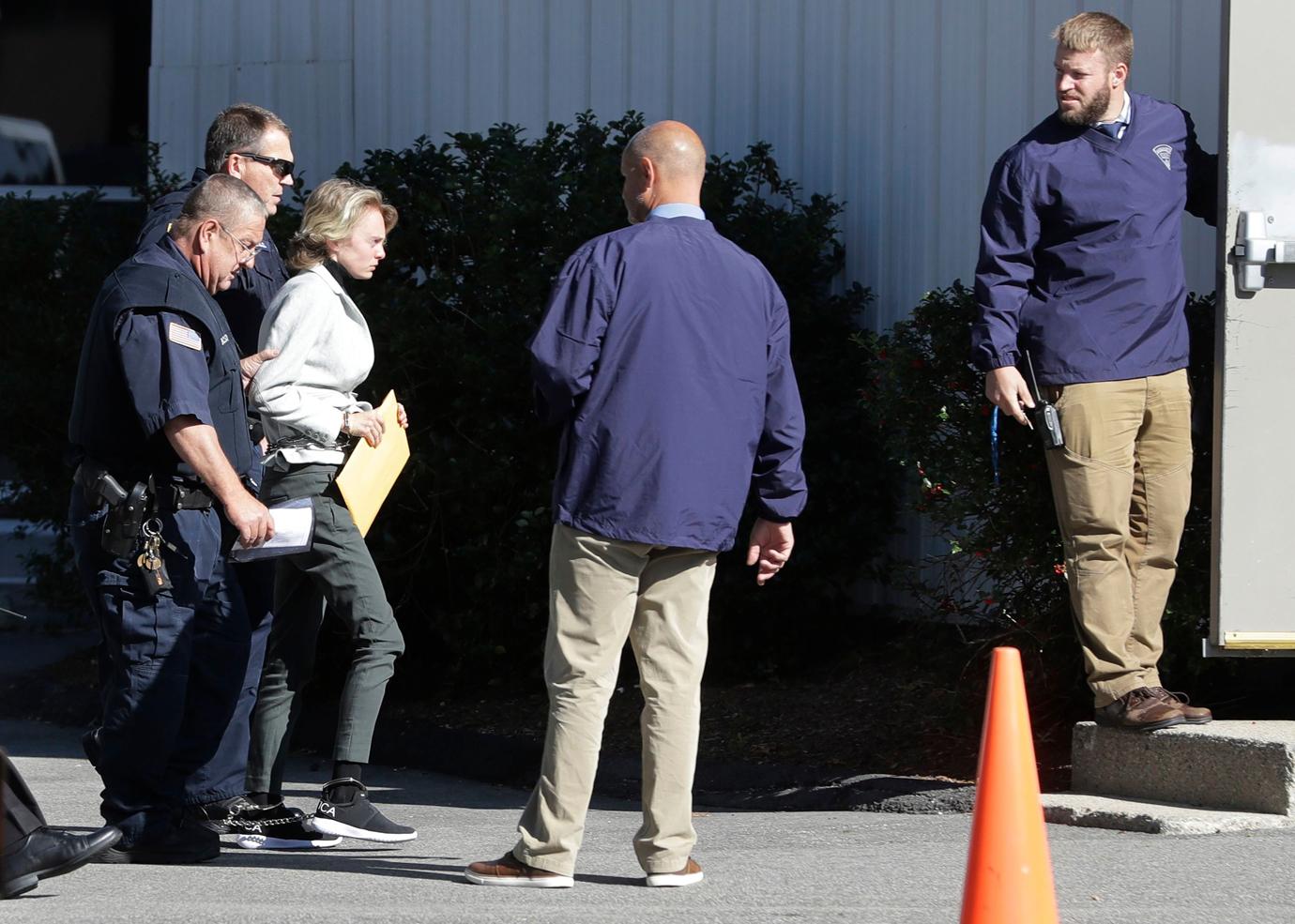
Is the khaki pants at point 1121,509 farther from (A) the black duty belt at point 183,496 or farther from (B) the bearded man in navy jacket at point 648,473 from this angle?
(A) the black duty belt at point 183,496

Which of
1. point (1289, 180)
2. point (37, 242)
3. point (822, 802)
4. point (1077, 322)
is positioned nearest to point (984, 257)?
point (1077, 322)

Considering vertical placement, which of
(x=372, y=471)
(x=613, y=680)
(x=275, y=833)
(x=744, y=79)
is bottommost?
(x=275, y=833)

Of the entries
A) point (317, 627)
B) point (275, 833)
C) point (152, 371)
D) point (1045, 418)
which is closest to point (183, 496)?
point (152, 371)

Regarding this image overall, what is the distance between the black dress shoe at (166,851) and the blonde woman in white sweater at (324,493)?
36 cm

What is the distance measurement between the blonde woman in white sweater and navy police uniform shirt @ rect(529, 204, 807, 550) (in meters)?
1.04

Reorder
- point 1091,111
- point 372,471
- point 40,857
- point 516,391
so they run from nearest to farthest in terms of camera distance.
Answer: point 40,857
point 372,471
point 1091,111
point 516,391

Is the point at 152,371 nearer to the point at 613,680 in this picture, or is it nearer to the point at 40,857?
the point at 40,857

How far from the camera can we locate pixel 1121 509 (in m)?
5.53

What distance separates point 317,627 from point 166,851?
3.09ft

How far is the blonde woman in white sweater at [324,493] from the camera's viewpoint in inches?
210

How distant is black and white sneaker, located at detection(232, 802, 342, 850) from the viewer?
5414mm

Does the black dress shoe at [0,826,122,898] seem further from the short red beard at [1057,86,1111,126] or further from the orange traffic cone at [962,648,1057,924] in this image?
the short red beard at [1057,86,1111,126]

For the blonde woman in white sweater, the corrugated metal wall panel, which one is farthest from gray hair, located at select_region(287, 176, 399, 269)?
the corrugated metal wall panel

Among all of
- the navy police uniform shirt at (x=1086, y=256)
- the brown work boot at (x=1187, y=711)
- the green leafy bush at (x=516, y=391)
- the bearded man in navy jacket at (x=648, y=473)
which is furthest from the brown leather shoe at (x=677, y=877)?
the green leafy bush at (x=516, y=391)
